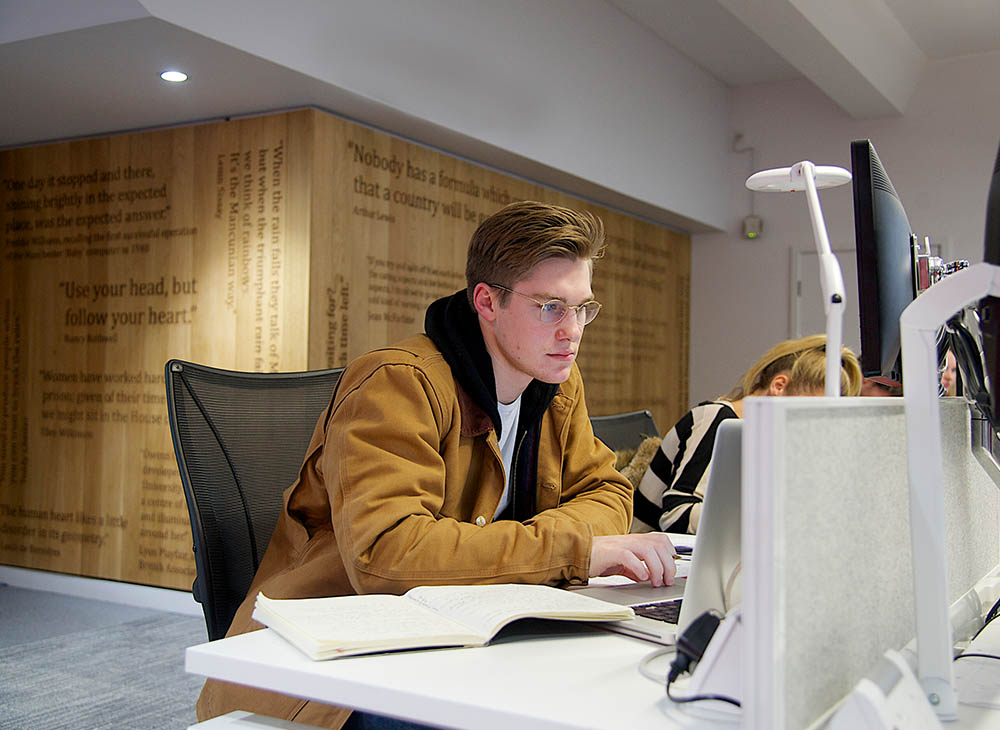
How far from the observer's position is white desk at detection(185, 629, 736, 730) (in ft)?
2.62

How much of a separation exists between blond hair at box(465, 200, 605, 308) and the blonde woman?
75 centimetres

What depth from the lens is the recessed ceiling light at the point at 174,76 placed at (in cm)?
354

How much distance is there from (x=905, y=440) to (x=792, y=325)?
6188mm

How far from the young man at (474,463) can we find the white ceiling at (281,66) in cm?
202

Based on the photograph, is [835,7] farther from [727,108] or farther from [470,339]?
[470,339]

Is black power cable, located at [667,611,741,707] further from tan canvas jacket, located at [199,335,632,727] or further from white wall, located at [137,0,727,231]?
white wall, located at [137,0,727,231]

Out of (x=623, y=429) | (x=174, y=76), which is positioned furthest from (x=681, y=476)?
(x=174, y=76)

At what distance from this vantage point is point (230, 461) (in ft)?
5.49

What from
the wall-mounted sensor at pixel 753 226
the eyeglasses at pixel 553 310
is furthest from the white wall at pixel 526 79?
the eyeglasses at pixel 553 310

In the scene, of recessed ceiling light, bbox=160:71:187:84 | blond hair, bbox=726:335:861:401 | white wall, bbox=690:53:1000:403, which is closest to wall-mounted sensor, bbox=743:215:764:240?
white wall, bbox=690:53:1000:403

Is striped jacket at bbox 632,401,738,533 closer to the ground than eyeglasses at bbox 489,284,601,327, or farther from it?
closer to the ground

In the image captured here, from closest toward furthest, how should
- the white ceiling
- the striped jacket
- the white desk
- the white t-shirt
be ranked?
the white desk
the white t-shirt
the striped jacket
the white ceiling

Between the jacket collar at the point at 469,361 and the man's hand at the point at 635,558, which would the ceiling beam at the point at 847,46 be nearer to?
the jacket collar at the point at 469,361

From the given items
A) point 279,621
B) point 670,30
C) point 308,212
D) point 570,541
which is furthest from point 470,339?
point 670,30
